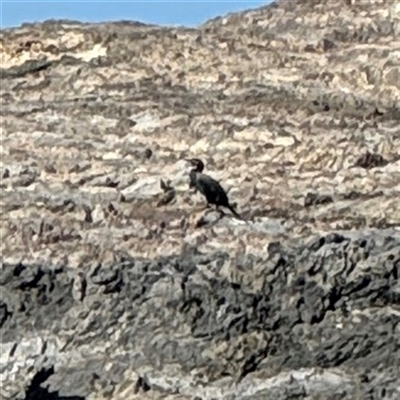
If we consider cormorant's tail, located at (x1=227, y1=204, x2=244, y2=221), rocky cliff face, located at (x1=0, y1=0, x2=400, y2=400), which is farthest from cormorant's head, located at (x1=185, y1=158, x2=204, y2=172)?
cormorant's tail, located at (x1=227, y1=204, x2=244, y2=221)

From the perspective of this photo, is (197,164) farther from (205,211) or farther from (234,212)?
(205,211)

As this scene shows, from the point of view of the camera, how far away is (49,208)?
8359 millimetres

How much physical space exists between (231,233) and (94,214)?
3.18 ft

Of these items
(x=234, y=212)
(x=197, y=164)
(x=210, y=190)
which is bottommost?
(x=234, y=212)

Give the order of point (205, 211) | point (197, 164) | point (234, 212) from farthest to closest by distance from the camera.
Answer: point (197, 164) → point (234, 212) → point (205, 211)

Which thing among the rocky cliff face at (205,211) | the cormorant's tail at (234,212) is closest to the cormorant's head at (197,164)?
the rocky cliff face at (205,211)

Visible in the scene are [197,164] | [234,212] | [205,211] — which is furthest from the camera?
[197,164]

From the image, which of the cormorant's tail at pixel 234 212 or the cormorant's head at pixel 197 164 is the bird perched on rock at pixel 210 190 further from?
the cormorant's head at pixel 197 164

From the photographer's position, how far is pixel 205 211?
8016 mm

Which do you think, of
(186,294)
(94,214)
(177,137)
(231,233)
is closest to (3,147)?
(177,137)

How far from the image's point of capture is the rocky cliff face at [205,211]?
6.73m

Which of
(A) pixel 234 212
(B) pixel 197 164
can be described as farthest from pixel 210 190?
→ (B) pixel 197 164

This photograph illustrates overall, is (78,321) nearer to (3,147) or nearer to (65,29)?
(3,147)

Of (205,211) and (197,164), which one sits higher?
(197,164)
